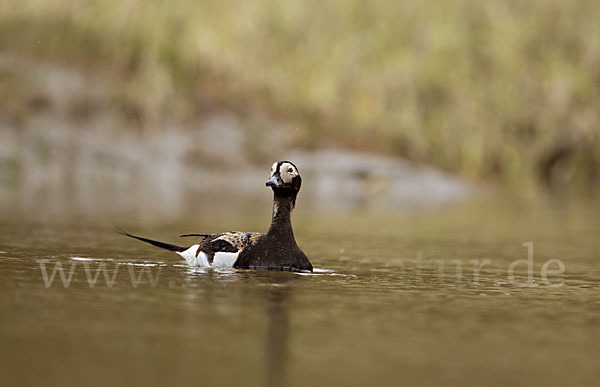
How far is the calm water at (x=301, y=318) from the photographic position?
13.5 feet

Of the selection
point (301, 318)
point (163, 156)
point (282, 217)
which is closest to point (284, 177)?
point (282, 217)

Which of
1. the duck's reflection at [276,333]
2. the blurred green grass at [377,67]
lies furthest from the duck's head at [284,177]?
the blurred green grass at [377,67]

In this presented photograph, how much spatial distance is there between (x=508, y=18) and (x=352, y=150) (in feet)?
20.4

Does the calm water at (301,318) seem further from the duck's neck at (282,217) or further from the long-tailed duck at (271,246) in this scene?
the duck's neck at (282,217)

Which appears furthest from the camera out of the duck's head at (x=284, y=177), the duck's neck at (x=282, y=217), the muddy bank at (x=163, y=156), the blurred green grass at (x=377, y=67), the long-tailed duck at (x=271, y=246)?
the blurred green grass at (x=377, y=67)

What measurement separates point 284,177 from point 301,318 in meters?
2.56

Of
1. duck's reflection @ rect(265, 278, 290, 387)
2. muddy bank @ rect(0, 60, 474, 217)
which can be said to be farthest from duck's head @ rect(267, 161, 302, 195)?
muddy bank @ rect(0, 60, 474, 217)

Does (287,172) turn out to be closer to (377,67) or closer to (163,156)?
(163,156)

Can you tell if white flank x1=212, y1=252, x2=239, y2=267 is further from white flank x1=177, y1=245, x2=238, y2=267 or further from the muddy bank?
the muddy bank

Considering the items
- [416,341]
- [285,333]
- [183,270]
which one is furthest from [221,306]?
[183,270]

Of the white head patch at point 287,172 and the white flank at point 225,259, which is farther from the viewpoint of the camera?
the white head patch at point 287,172

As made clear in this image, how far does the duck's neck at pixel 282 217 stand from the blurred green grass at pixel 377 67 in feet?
38.7

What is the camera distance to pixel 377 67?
2191 centimetres

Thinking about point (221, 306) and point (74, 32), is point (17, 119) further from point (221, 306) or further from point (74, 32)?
point (221, 306)
